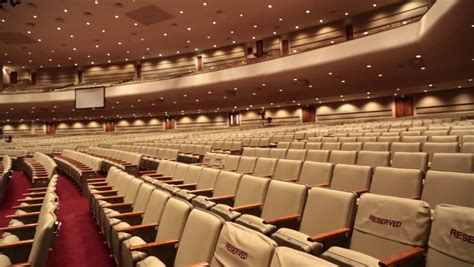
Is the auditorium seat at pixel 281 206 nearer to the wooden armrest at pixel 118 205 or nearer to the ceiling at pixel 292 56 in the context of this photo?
the wooden armrest at pixel 118 205

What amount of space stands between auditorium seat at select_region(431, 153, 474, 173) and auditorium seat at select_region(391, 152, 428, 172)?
2.7 inches

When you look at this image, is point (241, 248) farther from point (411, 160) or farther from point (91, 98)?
point (91, 98)

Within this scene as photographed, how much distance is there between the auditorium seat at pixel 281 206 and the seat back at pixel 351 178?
615 millimetres

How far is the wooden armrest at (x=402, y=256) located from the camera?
128 cm

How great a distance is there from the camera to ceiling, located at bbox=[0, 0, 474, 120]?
28.2 feet

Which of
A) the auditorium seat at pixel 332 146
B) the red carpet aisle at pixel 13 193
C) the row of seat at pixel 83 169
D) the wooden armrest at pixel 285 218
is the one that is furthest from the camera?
the row of seat at pixel 83 169

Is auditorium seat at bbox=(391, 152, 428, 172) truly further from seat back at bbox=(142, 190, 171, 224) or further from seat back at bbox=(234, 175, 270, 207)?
seat back at bbox=(142, 190, 171, 224)

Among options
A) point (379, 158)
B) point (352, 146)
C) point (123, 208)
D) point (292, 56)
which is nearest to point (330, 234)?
point (379, 158)

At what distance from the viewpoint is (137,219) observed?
8.41 feet

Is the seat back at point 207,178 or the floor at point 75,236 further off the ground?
the seat back at point 207,178

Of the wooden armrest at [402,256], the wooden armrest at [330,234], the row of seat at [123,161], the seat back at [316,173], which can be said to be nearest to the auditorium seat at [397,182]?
the seat back at [316,173]

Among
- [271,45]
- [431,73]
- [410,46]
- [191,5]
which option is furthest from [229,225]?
[271,45]

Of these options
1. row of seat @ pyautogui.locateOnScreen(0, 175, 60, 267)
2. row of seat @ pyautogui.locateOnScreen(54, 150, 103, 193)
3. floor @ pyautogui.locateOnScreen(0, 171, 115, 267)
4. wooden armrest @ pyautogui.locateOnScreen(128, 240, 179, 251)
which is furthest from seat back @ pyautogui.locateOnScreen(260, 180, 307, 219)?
row of seat @ pyautogui.locateOnScreen(54, 150, 103, 193)

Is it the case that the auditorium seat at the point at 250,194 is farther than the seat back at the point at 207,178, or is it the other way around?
the seat back at the point at 207,178
